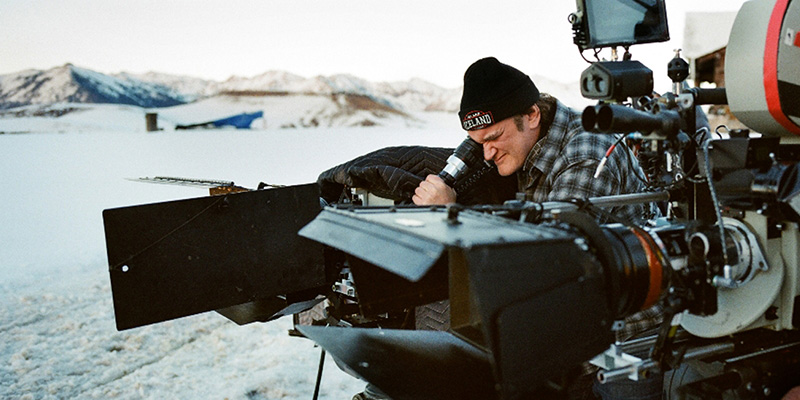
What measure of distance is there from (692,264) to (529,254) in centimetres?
45

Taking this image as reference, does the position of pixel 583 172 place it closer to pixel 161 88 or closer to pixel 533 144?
pixel 533 144

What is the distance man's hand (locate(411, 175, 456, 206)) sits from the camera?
187 centimetres

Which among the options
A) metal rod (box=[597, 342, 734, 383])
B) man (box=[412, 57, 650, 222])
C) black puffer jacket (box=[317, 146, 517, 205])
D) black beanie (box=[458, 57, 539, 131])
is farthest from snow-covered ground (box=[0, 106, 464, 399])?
metal rod (box=[597, 342, 734, 383])

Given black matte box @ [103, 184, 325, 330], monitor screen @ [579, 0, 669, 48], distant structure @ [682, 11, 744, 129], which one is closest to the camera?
black matte box @ [103, 184, 325, 330]

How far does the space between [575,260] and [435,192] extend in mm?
1021

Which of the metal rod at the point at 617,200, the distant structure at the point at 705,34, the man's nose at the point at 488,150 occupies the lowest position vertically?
the metal rod at the point at 617,200

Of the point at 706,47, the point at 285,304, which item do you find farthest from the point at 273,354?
the point at 706,47

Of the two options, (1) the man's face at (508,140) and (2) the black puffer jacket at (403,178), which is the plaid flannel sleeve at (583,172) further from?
(2) the black puffer jacket at (403,178)

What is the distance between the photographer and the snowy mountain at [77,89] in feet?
12.0

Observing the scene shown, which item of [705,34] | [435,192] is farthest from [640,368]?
[705,34]

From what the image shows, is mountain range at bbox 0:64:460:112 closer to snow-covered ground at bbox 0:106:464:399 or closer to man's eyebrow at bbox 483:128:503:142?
snow-covered ground at bbox 0:106:464:399

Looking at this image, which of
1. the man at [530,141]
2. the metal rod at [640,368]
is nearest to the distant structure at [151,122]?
the man at [530,141]

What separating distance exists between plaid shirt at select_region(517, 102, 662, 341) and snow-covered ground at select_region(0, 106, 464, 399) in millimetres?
1452

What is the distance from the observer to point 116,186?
422 cm
